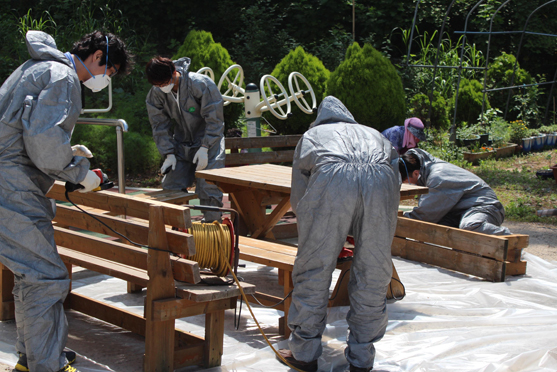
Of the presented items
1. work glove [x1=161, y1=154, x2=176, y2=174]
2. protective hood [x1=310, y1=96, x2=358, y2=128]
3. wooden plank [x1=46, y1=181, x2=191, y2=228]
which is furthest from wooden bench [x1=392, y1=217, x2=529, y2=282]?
wooden plank [x1=46, y1=181, x2=191, y2=228]

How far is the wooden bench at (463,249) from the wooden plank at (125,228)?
2.66m

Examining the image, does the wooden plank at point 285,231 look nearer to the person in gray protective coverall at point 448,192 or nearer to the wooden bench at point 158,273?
the person in gray protective coverall at point 448,192

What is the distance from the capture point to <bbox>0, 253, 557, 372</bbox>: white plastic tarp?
3.08 meters

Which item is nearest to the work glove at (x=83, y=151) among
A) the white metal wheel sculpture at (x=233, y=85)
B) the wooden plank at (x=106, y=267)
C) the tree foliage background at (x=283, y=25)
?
the wooden plank at (x=106, y=267)

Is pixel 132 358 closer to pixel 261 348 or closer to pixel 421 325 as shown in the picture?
pixel 261 348

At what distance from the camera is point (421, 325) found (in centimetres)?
363

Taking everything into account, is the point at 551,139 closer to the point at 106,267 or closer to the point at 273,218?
the point at 273,218

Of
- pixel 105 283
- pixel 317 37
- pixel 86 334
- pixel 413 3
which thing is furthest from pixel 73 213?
pixel 413 3

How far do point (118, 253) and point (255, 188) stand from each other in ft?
4.53

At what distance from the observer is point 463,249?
468cm

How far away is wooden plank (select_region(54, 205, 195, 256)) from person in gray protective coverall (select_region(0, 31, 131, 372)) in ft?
0.97

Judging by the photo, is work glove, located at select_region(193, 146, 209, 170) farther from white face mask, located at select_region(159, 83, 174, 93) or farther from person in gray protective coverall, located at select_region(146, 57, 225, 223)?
white face mask, located at select_region(159, 83, 174, 93)

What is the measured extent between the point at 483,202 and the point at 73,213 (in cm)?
329

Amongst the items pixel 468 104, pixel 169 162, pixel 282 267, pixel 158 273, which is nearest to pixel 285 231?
pixel 169 162
